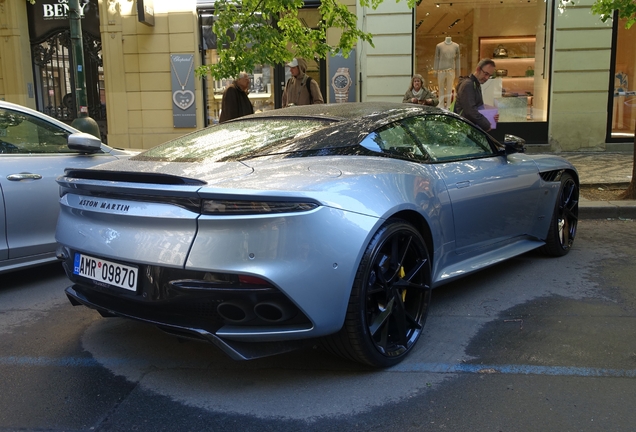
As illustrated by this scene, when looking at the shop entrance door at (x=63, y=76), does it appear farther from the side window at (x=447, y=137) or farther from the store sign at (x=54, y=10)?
the side window at (x=447, y=137)

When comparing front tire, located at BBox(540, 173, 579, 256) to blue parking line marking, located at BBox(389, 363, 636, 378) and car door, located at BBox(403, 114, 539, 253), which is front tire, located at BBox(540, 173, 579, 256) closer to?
car door, located at BBox(403, 114, 539, 253)

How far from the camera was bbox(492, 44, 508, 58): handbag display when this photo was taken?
13219 mm

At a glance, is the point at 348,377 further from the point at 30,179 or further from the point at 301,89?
the point at 301,89

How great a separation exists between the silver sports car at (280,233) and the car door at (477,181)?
0.03 meters

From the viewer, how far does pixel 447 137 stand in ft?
14.6

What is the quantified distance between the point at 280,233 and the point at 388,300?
86 centimetres

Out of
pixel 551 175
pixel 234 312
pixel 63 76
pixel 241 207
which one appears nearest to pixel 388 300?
pixel 234 312

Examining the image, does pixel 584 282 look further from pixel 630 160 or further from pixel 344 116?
pixel 630 160

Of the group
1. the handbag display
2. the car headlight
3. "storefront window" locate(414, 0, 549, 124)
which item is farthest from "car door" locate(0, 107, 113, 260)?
the handbag display

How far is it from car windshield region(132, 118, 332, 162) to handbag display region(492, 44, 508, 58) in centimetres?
1039

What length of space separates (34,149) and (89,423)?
2.97 m

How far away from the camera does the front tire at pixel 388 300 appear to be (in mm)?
2994

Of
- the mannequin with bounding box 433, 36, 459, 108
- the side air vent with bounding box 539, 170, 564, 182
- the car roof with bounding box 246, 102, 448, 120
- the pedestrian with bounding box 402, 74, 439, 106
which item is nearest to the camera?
the car roof with bounding box 246, 102, 448, 120

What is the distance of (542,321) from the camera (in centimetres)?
397
